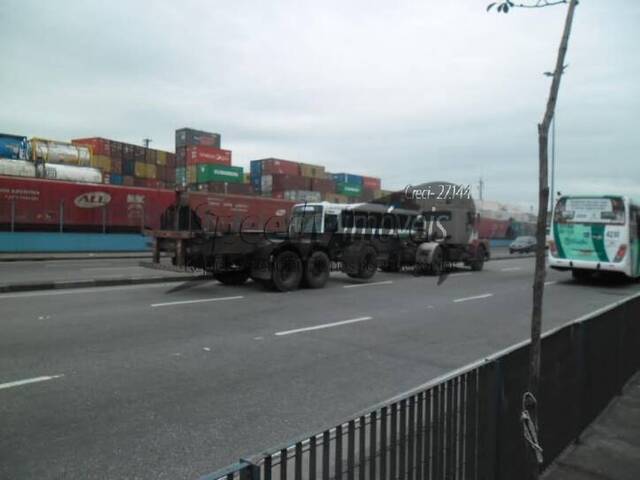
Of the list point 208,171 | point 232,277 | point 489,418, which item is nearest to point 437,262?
point 232,277

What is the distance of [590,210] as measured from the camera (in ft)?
54.5

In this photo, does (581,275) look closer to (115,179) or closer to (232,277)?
(232,277)

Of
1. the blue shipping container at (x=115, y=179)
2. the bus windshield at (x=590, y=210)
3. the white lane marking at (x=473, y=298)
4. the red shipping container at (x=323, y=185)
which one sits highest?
the red shipping container at (x=323, y=185)

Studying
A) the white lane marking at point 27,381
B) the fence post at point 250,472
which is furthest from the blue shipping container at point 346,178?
the fence post at point 250,472

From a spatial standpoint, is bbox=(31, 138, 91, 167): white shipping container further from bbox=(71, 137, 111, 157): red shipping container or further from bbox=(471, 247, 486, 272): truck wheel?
bbox=(471, 247, 486, 272): truck wheel

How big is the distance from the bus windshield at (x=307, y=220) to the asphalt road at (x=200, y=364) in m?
3.04

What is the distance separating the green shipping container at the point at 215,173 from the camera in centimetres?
3797

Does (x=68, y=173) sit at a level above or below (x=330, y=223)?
above

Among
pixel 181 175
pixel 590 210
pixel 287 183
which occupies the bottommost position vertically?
pixel 590 210

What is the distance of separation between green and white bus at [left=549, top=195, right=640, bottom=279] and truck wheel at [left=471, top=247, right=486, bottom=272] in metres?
4.60

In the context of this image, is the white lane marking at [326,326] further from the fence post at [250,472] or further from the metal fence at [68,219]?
the metal fence at [68,219]

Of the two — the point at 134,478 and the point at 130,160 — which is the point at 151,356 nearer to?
the point at 134,478

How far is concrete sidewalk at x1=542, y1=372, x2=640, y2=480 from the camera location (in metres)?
3.75

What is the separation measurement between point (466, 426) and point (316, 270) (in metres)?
11.4
